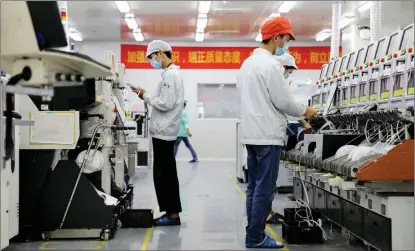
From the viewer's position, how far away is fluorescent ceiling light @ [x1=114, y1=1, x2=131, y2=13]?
376 inches

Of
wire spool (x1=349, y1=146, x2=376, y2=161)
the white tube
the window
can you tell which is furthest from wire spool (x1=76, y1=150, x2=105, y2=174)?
the window

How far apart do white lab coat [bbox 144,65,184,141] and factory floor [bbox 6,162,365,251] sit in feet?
2.89

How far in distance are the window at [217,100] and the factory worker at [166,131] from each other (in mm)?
9091

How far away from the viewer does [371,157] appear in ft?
10.7

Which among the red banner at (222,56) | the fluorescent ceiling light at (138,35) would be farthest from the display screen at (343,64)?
the red banner at (222,56)

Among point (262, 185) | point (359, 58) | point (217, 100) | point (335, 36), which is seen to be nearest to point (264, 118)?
point (262, 185)

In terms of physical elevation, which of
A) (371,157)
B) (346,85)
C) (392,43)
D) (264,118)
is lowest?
(371,157)

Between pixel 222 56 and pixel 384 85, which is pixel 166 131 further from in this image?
pixel 222 56

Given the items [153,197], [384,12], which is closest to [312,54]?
[384,12]

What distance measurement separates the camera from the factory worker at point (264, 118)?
3.54 m

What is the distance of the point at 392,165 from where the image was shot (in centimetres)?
307

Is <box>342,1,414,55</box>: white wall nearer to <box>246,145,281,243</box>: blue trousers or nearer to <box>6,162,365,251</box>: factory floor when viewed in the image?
<box>6,162,365,251</box>: factory floor

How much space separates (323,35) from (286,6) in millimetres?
3265

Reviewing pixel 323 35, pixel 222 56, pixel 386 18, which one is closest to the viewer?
pixel 386 18
